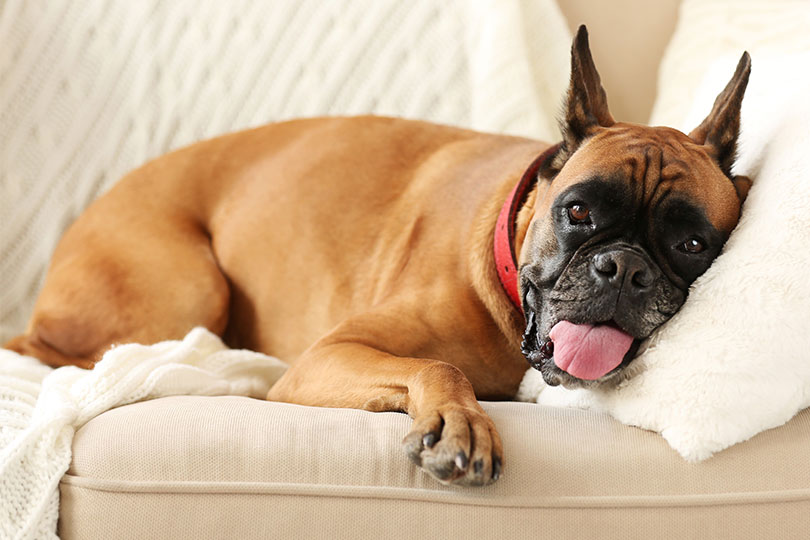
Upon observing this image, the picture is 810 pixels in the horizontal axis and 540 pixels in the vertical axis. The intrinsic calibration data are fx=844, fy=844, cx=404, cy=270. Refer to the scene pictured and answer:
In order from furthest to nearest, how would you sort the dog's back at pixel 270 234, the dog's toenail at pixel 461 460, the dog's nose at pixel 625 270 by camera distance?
the dog's back at pixel 270 234
the dog's nose at pixel 625 270
the dog's toenail at pixel 461 460

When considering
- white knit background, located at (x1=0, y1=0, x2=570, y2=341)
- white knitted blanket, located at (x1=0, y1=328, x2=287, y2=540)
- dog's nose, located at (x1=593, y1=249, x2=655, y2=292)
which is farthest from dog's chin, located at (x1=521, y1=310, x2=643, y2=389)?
white knit background, located at (x1=0, y1=0, x2=570, y2=341)

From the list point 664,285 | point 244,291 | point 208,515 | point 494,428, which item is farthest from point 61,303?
point 664,285

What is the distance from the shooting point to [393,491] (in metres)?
1.29

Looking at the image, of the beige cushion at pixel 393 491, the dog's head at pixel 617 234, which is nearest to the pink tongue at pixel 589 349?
the dog's head at pixel 617 234

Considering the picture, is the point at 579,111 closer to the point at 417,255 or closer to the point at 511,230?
the point at 511,230

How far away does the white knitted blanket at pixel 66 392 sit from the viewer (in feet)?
4.24

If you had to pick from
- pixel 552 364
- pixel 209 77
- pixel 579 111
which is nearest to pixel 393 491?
pixel 552 364

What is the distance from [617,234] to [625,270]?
130 mm

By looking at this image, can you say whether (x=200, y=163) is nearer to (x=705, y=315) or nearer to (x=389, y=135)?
(x=389, y=135)

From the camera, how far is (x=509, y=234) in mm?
1785

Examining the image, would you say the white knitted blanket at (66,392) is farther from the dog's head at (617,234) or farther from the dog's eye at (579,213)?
the dog's eye at (579,213)

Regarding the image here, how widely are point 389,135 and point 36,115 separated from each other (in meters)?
1.20

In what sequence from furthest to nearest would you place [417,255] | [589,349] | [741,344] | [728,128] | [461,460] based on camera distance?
[417,255]
[728,128]
[589,349]
[741,344]
[461,460]

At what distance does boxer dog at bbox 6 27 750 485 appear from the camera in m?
1.50
